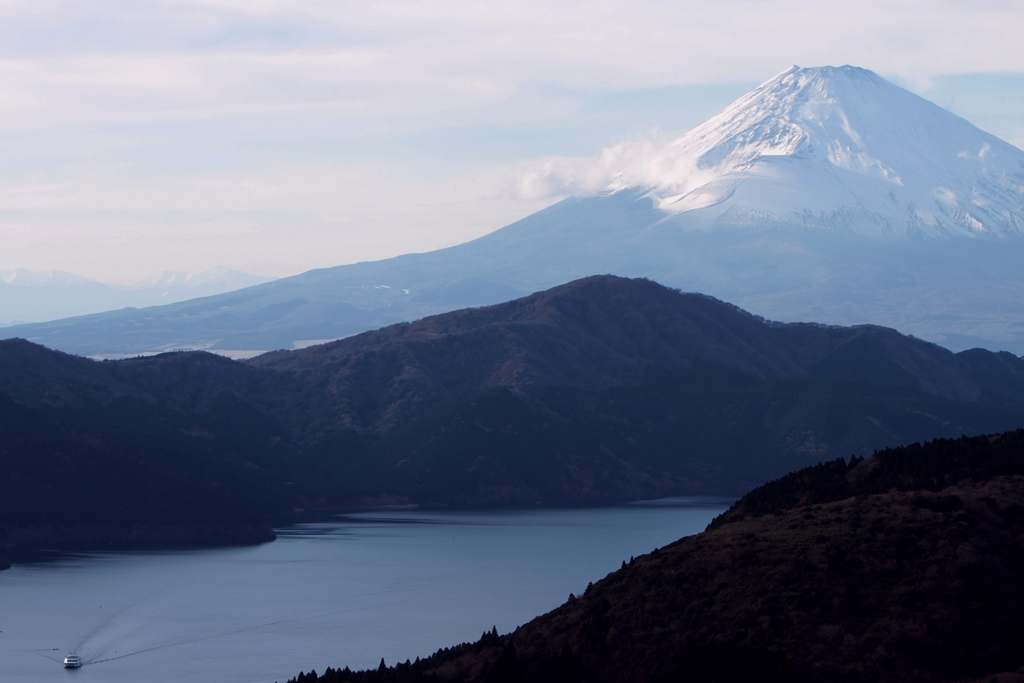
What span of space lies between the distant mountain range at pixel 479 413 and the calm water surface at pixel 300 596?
40.5ft

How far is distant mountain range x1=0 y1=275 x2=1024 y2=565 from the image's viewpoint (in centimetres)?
10550

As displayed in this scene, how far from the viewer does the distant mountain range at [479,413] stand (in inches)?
4154

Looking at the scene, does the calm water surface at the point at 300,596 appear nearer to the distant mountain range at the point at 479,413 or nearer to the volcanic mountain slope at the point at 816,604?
the distant mountain range at the point at 479,413

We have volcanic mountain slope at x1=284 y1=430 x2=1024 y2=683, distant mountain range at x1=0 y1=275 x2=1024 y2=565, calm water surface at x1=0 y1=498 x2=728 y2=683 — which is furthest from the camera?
distant mountain range at x1=0 y1=275 x2=1024 y2=565

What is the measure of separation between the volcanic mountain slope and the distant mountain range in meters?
64.5

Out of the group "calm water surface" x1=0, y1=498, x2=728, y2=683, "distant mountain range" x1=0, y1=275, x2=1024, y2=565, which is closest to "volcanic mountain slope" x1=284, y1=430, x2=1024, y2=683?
"calm water surface" x1=0, y1=498, x2=728, y2=683

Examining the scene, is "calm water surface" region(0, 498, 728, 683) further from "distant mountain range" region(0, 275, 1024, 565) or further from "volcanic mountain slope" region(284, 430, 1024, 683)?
"volcanic mountain slope" region(284, 430, 1024, 683)

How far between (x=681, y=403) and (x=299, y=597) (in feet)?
286

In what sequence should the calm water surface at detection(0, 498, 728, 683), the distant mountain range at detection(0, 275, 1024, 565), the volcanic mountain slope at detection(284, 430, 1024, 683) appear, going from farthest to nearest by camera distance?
the distant mountain range at detection(0, 275, 1024, 565) → the calm water surface at detection(0, 498, 728, 683) → the volcanic mountain slope at detection(284, 430, 1024, 683)

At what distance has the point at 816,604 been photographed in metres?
39.8

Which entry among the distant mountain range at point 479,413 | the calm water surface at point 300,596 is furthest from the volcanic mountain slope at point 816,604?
the distant mountain range at point 479,413

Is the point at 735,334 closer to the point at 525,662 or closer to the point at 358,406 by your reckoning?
the point at 358,406

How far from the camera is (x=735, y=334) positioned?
179 metres

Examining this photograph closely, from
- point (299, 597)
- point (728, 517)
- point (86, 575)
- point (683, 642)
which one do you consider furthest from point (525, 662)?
point (86, 575)
